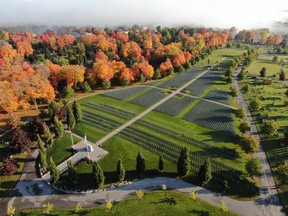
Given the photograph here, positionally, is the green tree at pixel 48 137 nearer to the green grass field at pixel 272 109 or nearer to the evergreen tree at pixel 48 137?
the evergreen tree at pixel 48 137

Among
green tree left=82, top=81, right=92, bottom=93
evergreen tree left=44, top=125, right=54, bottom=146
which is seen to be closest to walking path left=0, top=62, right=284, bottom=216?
evergreen tree left=44, top=125, right=54, bottom=146

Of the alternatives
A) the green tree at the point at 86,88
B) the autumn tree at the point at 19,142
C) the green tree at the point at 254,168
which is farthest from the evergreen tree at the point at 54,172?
the green tree at the point at 86,88

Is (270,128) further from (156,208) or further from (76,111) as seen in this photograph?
(76,111)

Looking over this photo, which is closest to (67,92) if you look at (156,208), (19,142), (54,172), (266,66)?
(19,142)

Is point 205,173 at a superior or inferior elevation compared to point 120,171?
superior

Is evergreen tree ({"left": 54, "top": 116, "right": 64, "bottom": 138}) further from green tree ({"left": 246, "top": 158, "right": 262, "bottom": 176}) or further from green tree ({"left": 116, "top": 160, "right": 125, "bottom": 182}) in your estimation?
green tree ({"left": 246, "top": 158, "right": 262, "bottom": 176})

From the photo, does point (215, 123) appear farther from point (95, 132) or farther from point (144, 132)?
point (95, 132)

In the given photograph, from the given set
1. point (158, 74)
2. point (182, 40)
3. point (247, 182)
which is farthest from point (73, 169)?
point (182, 40)
